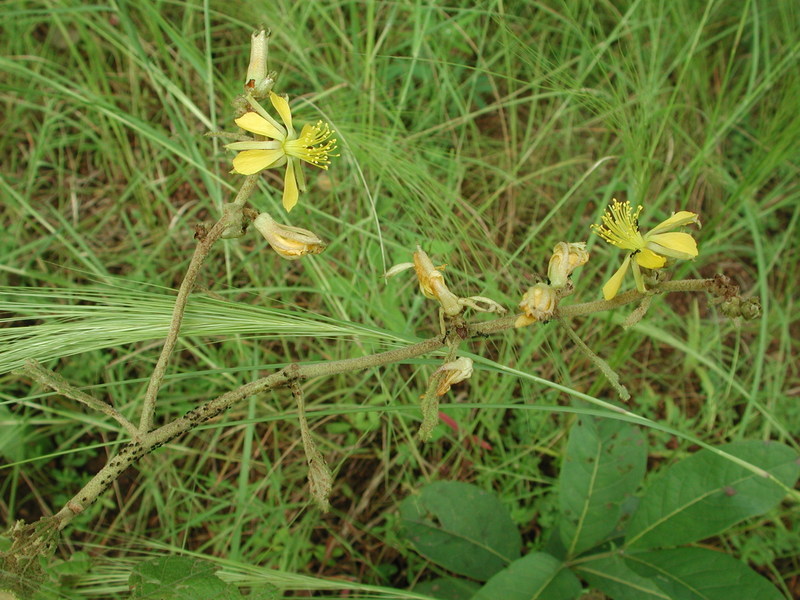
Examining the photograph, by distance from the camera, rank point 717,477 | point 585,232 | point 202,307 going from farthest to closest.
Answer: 1. point 585,232
2. point 717,477
3. point 202,307

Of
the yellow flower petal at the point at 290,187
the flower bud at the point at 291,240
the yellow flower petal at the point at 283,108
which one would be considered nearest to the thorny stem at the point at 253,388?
the flower bud at the point at 291,240

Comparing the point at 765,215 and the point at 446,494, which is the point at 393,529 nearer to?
the point at 446,494

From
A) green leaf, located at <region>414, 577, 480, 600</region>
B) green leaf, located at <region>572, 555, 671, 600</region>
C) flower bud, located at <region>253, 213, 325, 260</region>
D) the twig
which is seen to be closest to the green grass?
green leaf, located at <region>414, 577, 480, 600</region>

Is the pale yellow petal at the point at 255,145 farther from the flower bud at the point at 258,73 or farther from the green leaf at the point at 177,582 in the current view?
the green leaf at the point at 177,582

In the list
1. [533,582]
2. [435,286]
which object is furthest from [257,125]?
[533,582]

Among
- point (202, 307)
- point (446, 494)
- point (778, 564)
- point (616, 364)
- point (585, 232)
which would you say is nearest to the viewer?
point (202, 307)

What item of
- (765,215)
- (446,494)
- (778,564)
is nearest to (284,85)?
(446,494)
